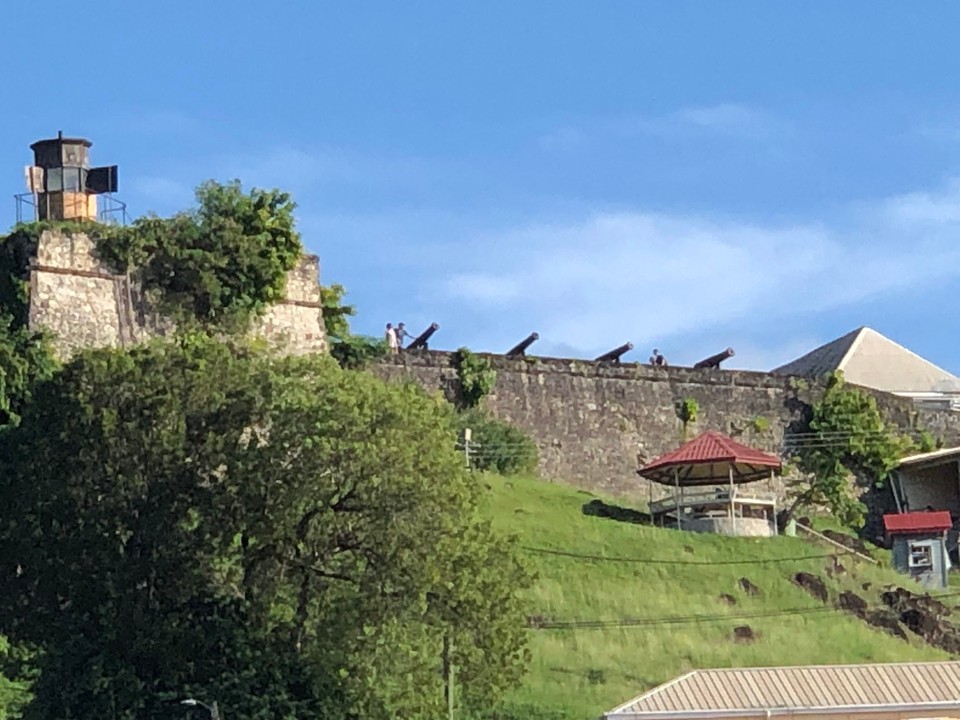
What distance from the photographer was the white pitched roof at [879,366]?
62719 millimetres

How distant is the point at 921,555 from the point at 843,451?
4.74m

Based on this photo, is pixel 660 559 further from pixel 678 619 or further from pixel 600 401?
pixel 600 401

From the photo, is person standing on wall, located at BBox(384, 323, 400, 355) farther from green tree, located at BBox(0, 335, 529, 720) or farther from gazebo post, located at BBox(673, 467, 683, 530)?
green tree, located at BBox(0, 335, 529, 720)

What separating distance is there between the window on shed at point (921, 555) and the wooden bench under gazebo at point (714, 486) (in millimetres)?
2883

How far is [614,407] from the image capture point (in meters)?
52.2

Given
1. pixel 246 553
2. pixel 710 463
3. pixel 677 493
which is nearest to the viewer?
pixel 246 553

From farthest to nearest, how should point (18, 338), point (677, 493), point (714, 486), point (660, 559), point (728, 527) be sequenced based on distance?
point (714, 486)
point (677, 493)
point (728, 527)
point (660, 559)
point (18, 338)

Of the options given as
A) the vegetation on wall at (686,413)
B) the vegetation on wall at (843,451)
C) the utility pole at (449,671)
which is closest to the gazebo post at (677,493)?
the vegetation on wall at (686,413)

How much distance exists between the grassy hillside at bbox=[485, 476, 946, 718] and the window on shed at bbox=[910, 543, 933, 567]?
1812 mm

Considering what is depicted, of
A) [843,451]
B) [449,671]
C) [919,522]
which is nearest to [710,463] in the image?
[919,522]

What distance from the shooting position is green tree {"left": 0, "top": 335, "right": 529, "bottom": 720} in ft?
103

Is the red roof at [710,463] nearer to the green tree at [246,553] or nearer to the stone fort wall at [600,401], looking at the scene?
the stone fort wall at [600,401]

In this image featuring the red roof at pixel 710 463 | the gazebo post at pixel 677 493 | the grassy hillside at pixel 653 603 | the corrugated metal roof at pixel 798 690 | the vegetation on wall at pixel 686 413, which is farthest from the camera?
the vegetation on wall at pixel 686 413

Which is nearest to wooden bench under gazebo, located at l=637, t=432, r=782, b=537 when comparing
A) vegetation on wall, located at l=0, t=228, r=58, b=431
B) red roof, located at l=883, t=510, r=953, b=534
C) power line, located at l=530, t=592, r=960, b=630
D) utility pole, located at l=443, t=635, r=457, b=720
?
red roof, located at l=883, t=510, r=953, b=534
